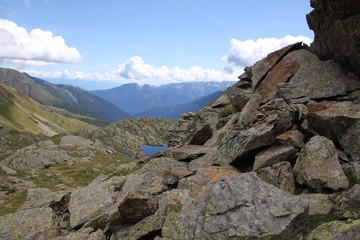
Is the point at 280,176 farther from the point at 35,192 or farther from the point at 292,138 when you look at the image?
the point at 35,192

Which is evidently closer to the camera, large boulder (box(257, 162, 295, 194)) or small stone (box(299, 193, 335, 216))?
small stone (box(299, 193, 335, 216))

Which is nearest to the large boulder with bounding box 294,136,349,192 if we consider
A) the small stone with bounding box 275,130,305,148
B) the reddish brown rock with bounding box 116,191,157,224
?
the small stone with bounding box 275,130,305,148

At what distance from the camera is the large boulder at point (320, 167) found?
14.4 metres

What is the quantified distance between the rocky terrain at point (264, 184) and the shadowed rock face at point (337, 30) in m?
0.18

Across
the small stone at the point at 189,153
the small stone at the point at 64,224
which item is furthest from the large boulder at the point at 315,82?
the small stone at the point at 64,224

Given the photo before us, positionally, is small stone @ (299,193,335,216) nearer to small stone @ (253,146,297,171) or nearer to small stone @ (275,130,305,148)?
small stone @ (253,146,297,171)

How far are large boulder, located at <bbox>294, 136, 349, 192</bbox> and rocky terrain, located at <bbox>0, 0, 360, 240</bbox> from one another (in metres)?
0.06

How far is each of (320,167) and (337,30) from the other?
40.3 feet

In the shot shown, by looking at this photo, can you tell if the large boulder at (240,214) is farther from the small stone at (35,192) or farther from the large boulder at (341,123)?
the small stone at (35,192)

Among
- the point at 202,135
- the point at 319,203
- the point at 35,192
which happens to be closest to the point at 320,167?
the point at 319,203

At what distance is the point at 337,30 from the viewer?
67.5 feet

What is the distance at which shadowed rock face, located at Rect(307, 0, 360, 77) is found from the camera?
1850cm

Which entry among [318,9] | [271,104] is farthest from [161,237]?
[318,9]

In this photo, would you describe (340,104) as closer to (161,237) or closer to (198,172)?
(198,172)
